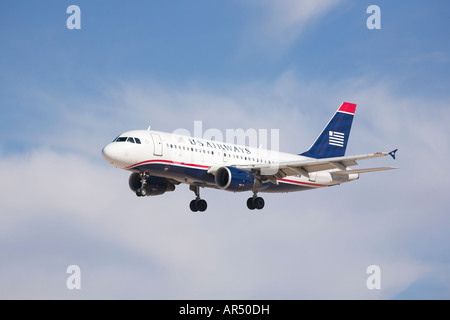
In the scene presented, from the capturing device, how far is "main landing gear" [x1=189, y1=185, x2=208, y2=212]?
191ft

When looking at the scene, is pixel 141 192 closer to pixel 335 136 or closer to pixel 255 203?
pixel 255 203

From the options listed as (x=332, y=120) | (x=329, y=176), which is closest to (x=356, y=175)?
(x=329, y=176)

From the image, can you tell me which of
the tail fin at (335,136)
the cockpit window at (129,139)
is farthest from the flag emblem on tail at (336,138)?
the cockpit window at (129,139)

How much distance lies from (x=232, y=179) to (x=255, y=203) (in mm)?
5100

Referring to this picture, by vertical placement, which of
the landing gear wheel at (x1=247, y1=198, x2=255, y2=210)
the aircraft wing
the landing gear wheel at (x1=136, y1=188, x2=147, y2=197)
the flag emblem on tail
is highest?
the flag emblem on tail

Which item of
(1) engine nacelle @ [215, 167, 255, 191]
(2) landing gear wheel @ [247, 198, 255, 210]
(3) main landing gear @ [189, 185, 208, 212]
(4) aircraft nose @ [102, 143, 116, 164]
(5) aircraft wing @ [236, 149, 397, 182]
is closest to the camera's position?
(4) aircraft nose @ [102, 143, 116, 164]

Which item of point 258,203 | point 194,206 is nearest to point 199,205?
point 194,206

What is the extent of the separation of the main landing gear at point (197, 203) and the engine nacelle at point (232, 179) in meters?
5.71

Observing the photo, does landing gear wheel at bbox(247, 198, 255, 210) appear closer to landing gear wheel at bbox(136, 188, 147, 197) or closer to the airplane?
the airplane

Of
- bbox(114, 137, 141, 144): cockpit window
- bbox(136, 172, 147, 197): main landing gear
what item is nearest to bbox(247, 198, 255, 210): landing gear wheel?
bbox(136, 172, 147, 197): main landing gear

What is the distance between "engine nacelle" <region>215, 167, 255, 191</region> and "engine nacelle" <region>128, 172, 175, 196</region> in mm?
5345

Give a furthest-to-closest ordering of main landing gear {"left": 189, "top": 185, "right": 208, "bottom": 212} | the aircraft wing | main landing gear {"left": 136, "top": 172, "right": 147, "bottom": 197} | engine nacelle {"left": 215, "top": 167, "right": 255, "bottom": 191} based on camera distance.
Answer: main landing gear {"left": 189, "top": 185, "right": 208, "bottom": 212} → the aircraft wing → main landing gear {"left": 136, "top": 172, "right": 147, "bottom": 197} → engine nacelle {"left": 215, "top": 167, "right": 255, "bottom": 191}

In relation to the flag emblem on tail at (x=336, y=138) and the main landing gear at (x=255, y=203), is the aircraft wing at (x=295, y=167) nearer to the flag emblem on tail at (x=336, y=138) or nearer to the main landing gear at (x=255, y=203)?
the main landing gear at (x=255, y=203)

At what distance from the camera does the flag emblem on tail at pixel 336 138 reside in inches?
2539
